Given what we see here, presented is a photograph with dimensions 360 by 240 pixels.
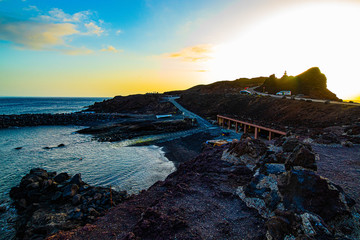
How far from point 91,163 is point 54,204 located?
9.23 metres

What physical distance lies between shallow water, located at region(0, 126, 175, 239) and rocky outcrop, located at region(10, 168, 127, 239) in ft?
3.04

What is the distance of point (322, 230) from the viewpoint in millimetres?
5539

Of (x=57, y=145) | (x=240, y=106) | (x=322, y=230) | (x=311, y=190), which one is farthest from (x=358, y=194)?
(x=240, y=106)

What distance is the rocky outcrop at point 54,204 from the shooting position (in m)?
10.8

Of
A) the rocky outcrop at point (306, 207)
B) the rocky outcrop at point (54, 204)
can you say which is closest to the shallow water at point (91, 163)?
the rocky outcrop at point (54, 204)

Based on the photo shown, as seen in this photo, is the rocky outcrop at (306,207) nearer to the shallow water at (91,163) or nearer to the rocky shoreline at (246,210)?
the rocky shoreline at (246,210)

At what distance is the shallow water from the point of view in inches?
670

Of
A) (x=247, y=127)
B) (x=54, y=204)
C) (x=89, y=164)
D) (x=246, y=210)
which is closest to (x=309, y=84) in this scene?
(x=247, y=127)

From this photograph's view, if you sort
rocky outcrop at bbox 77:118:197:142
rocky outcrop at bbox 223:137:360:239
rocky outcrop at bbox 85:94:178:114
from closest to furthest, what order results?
rocky outcrop at bbox 223:137:360:239 < rocky outcrop at bbox 77:118:197:142 < rocky outcrop at bbox 85:94:178:114

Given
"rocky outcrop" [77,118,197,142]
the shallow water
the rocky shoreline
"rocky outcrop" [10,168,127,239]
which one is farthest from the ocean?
"rocky outcrop" [77,118,197,142]

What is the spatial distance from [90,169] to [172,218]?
52.2 ft

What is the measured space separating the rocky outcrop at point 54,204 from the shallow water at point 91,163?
0.93 meters

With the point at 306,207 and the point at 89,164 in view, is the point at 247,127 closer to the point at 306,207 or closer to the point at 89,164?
the point at 89,164

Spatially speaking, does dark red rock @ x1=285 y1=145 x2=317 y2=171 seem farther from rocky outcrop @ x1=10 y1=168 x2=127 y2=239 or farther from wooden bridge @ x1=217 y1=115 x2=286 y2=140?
wooden bridge @ x1=217 y1=115 x2=286 y2=140
